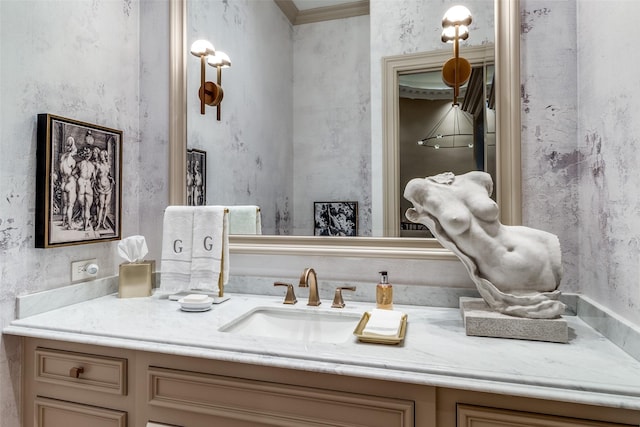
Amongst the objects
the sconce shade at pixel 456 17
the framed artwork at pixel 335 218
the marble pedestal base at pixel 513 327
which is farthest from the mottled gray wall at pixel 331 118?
the marble pedestal base at pixel 513 327

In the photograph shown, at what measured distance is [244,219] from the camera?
5.34 ft

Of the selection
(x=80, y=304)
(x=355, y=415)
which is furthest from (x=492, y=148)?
(x=80, y=304)

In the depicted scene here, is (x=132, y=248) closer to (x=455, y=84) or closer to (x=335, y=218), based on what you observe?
(x=335, y=218)

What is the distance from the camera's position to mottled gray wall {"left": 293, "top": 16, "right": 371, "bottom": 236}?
1.47m

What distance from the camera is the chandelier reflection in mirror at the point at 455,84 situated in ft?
4.43

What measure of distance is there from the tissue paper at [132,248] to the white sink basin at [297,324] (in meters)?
0.56

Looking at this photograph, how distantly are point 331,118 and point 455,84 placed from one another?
1.55ft

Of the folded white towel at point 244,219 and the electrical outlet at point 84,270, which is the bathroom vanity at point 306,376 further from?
the folded white towel at point 244,219

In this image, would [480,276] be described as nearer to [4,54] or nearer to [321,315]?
[321,315]

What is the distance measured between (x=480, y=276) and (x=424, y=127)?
0.58 meters

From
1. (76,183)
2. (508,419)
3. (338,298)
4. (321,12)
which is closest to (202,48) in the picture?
(321,12)

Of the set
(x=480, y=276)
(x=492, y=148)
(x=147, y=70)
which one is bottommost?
(x=480, y=276)

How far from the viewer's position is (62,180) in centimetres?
134

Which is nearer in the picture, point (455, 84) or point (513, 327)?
point (513, 327)
